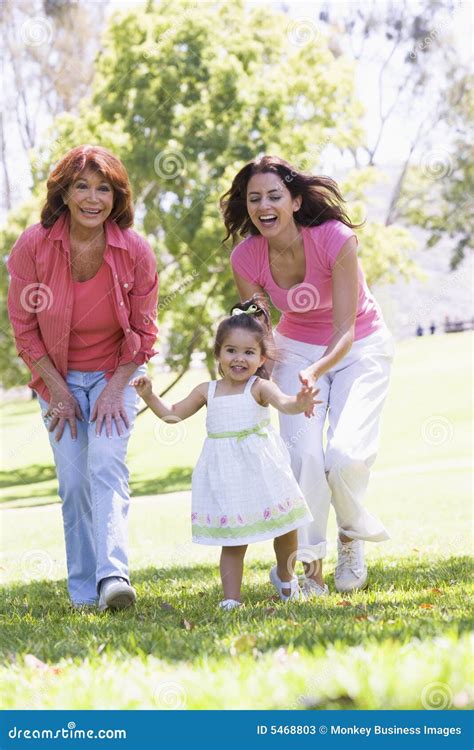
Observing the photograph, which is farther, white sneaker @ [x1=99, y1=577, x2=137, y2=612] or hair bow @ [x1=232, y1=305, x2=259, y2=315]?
hair bow @ [x1=232, y1=305, x2=259, y2=315]

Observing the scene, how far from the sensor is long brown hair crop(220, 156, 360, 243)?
5527 mm

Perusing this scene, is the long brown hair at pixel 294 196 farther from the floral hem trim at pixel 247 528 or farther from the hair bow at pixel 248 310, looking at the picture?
the floral hem trim at pixel 247 528

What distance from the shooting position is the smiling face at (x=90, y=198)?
17.2 feet

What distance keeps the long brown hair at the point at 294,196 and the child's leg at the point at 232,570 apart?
1.59 m

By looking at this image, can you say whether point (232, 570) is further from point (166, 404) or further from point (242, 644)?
point (242, 644)

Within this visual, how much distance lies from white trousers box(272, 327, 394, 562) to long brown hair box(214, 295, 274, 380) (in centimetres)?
29

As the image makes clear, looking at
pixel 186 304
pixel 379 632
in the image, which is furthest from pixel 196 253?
pixel 379 632

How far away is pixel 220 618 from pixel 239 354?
1.29 meters

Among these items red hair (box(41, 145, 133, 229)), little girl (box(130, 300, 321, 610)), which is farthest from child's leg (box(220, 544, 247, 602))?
red hair (box(41, 145, 133, 229))

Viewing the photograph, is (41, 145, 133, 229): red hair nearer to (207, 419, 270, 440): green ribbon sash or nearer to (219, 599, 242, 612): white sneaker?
(207, 419, 270, 440): green ribbon sash

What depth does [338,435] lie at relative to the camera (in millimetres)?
5598

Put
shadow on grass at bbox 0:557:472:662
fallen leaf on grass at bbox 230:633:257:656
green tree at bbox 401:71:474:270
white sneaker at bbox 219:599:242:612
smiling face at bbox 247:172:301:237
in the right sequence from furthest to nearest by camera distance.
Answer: green tree at bbox 401:71:474:270 → smiling face at bbox 247:172:301:237 → white sneaker at bbox 219:599:242:612 → shadow on grass at bbox 0:557:472:662 → fallen leaf on grass at bbox 230:633:257:656

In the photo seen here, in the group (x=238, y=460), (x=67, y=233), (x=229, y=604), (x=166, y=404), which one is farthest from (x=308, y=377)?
(x=67, y=233)

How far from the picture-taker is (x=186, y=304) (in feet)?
64.7
